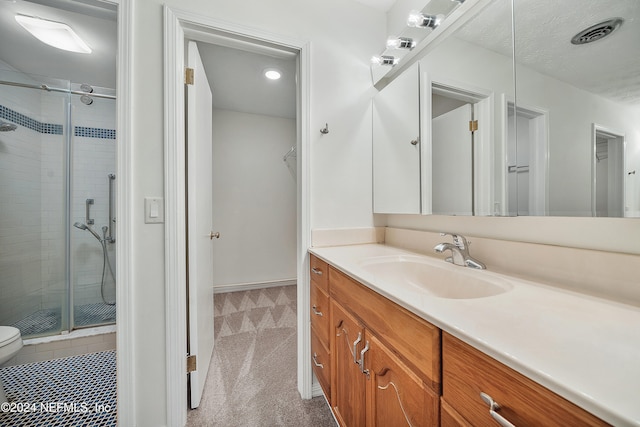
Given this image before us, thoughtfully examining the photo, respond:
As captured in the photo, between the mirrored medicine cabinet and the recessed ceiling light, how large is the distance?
122 centimetres

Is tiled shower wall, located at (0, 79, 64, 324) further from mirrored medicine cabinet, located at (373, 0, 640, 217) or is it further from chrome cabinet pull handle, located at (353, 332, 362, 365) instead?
mirrored medicine cabinet, located at (373, 0, 640, 217)

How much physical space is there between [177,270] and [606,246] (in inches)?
63.5

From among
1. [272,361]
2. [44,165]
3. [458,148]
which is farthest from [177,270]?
[44,165]

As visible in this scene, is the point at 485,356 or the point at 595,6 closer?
the point at 485,356

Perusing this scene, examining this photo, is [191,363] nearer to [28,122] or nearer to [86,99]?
[86,99]

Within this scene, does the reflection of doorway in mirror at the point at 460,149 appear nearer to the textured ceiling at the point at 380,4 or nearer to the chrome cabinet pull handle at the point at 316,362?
the textured ceiling at the point at 380,4

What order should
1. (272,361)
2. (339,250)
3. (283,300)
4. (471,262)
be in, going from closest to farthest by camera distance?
1. (471,262)
2. (339,250)
3. (272,361)
4. (283,300)

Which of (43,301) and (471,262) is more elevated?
(471,262)

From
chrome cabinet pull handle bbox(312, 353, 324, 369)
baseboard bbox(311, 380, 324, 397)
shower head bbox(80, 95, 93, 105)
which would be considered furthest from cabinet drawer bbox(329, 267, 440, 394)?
shower head bbox(80, 95, 93, 105)

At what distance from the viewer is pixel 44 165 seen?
6.37 ft

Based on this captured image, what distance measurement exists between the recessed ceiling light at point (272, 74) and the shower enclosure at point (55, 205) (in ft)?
4.27

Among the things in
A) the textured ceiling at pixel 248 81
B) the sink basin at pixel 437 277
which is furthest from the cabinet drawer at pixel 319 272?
the textured ceiling at pixel 248 81

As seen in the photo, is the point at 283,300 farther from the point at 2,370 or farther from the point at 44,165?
the point at 44,165

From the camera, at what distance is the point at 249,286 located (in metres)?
3.04
